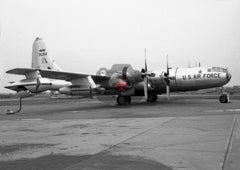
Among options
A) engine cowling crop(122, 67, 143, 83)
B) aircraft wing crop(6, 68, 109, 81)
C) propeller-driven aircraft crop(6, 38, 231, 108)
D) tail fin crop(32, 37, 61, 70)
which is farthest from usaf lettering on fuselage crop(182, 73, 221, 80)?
tail fin crop(32, 37, 61, 70)

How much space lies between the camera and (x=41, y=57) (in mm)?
28359

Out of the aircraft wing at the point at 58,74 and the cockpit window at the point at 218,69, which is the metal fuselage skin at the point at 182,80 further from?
the aircraft wing at the point at 58,74

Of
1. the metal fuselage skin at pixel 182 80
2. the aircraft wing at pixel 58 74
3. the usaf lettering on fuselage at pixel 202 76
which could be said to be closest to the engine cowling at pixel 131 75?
the metal fuselage skin at pixel 182 80

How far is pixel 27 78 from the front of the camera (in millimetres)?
20156

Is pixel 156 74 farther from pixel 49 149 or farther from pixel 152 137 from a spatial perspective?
pixel 49 149

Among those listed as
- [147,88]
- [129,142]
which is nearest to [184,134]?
[129,142]

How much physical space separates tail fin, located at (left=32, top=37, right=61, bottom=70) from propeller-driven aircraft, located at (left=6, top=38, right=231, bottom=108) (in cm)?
569

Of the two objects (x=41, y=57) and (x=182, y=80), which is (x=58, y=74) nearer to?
(x=41, y=57)

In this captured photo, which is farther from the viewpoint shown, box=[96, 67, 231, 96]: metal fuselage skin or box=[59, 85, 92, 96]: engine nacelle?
box=[96, 67, 231, 96]: metal fuselage skin

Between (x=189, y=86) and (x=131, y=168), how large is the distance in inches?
792

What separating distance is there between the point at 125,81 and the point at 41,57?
39.2 feet

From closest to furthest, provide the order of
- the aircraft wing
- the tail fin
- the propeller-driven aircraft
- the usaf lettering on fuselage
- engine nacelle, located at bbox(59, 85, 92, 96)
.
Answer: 1. the aircraft wing
2. the propeller-driven aircraft
3. engine nacelle, located at bbox(59, 85, 92, 96)
4. the usaf lettering on fuselage
5. the tail fin

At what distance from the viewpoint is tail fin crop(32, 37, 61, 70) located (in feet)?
92.7

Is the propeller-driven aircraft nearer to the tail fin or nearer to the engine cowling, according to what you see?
the engine cowling
